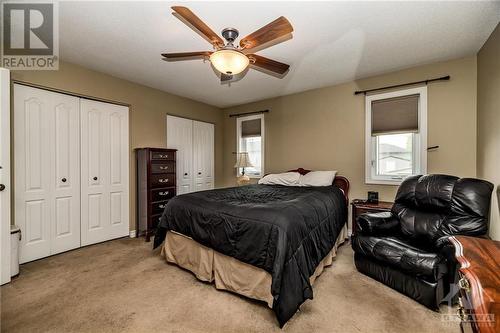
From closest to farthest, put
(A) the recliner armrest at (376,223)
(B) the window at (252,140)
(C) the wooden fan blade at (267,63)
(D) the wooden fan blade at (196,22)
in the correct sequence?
(D) the wooden fan blade at (196,22), (C) the wooden fan blade at (267,63), (A) the recliner armrest at (376,223), (B) the window at (252,140)

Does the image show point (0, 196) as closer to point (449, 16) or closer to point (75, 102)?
point (75, 102)

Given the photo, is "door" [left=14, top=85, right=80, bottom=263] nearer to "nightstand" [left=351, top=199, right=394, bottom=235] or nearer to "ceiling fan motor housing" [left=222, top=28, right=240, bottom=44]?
"ceiling fan motor housing" [left=222, top=28, right=240, bottom=44]

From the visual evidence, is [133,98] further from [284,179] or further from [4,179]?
[284,179]

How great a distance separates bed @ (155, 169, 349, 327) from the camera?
A: 176 centimetres

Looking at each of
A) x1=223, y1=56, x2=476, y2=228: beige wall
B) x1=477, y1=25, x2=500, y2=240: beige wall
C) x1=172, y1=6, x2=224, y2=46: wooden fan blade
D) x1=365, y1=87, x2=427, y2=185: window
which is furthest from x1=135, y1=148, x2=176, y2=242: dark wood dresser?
x1=477, y1=25, x2=500, y2=240: beige wall

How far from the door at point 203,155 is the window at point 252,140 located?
2.11 feet

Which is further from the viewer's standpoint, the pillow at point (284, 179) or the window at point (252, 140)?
the window at point (252, 140)

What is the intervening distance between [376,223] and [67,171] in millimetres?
3904

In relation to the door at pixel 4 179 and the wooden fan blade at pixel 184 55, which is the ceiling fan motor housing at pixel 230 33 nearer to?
the wooden fan blade at pixel 184 55

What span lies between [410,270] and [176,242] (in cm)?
234

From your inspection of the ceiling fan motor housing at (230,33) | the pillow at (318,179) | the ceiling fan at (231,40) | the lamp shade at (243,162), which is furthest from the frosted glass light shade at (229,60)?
the lamp shade at (243,162)

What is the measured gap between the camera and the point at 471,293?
2.65ft

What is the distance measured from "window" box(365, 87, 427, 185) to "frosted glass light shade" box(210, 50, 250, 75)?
8.28 ft

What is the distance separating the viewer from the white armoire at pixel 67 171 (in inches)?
108
